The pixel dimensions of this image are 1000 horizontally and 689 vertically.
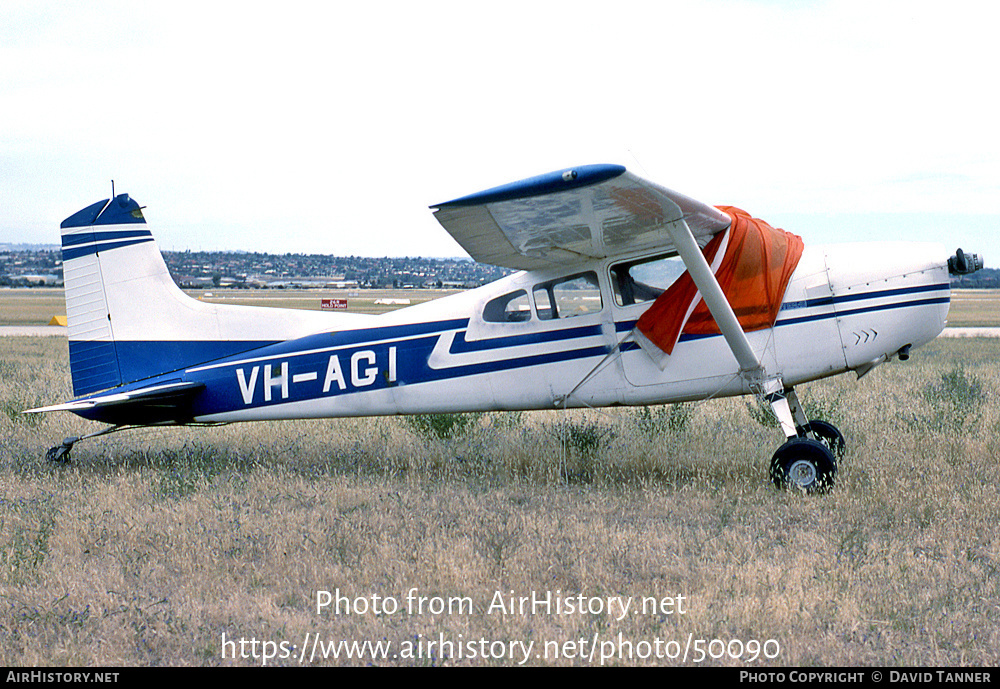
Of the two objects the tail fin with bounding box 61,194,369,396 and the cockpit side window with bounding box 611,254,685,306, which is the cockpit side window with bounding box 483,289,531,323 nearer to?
the cockpit side window with bounding box 611,254,685,306

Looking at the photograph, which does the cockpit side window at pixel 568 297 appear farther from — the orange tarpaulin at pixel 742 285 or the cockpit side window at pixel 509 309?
the orange tarpaulin at pixel 742 285

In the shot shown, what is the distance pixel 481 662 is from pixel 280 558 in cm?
194

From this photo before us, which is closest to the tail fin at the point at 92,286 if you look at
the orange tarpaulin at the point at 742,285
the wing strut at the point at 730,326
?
the orange tarpaulin at the point at 742,285

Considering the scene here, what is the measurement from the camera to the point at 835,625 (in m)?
4.00

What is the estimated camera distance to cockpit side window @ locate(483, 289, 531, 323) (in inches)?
278

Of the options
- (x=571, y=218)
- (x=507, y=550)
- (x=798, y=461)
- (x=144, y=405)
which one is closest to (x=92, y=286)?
(x=144, y=405)

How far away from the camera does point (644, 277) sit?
679cm

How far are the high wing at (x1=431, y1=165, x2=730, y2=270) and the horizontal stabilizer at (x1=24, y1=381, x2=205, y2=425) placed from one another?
3.30m

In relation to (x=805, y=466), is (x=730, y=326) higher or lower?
higher

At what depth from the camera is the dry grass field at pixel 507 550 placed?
3.89m

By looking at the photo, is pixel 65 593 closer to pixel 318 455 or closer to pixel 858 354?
pixel 318 455

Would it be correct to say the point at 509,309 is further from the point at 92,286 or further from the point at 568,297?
the point at 92,286

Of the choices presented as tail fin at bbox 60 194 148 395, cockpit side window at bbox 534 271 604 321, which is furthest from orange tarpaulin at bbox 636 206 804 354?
tail fin at bbox 60 194 148 395

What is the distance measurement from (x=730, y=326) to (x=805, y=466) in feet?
4.25
